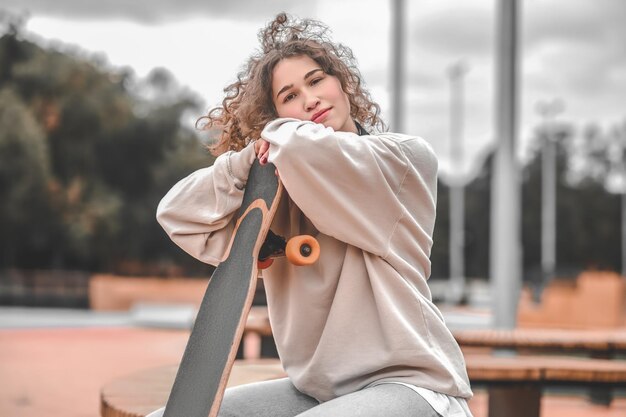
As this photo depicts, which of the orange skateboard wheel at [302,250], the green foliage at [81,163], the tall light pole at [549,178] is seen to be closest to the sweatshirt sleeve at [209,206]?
the orange skateboard wheel at [302,250]

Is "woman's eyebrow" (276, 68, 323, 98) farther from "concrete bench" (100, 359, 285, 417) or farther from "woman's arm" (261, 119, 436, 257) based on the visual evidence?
"concrete bench" (100, 359, 285, 417)

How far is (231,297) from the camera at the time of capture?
209 centimetres

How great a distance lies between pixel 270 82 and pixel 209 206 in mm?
405

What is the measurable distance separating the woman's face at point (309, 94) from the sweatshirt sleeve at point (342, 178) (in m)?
0.18

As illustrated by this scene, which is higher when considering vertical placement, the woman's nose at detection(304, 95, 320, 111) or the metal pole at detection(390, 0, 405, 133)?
the metal pole at detection(390, 0, 405, 133)

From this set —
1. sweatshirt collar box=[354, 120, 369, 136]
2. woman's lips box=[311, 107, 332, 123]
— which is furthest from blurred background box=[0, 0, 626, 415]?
woman's lips box=[311, 107, 332, 123]

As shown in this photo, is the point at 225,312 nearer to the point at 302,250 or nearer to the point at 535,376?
the point at 302,250

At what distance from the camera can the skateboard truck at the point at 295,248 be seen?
2.05 meters

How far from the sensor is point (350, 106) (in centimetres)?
253

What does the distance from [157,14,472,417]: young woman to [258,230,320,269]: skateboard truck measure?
2.5 inches

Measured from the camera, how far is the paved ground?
21.8 ft

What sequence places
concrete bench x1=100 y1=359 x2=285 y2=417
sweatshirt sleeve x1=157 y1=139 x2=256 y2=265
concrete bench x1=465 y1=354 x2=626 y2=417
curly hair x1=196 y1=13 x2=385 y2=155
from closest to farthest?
sweatshirt sleeve x1=157 y1=139 x2=256 y2=265, curly hair x1=196 y1=13 x2=385 y2=155, concrete bench x1=100 y1=359 x2=285 y2=417, concrete bench x1=465 y1=354 x2=626 y2=417

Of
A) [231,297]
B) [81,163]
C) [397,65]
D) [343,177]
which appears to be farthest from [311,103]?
[81,163]

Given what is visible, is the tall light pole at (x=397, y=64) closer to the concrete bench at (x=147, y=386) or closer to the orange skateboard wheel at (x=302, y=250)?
the concrete bench at (x=147, y=386)
